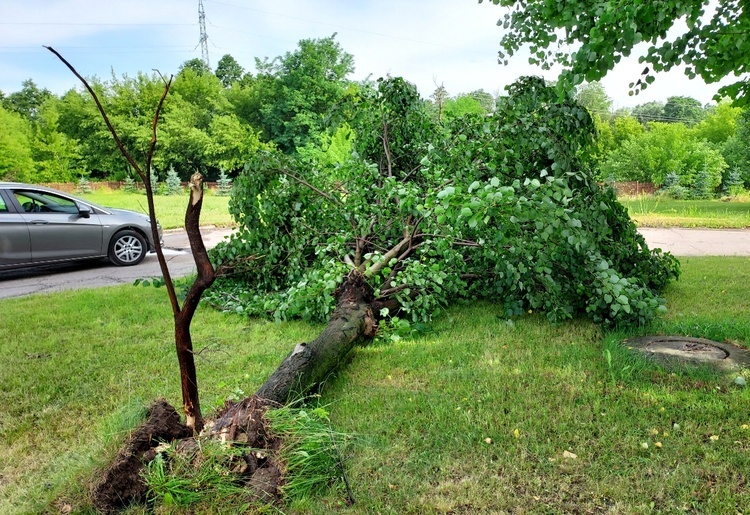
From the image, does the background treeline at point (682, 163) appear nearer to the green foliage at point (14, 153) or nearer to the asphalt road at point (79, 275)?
the asphalt road at point (79, 275)

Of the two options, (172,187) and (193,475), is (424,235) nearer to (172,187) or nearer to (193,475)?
(193,475)

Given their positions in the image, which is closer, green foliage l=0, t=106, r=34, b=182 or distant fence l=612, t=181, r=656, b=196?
green foliage l=0, t=106, r=34, b=182

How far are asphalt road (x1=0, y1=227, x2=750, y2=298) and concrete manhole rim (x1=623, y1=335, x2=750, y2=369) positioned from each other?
418 centimetres

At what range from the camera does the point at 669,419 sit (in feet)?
8.49

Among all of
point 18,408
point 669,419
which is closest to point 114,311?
point 18,408

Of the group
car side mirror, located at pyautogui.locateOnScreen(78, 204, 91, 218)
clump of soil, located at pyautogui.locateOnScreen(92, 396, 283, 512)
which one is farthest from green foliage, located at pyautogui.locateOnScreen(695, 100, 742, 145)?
clump of soil, located at pyautogui.locateOnScreen(92, 396, 283, 512)

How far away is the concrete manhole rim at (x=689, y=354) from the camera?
3.22m

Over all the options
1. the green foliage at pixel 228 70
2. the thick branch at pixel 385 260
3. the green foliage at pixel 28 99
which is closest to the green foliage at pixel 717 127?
the thick branch at pixel 385 260

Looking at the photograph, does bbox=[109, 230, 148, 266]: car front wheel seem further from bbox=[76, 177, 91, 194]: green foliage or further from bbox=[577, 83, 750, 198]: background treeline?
bbox=[577, 83, 750, 198]: background treeline

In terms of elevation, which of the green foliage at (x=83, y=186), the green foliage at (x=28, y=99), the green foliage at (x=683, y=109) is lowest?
the green foliage at (x=83, y=186)

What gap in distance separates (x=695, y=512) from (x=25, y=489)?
9.03 ft

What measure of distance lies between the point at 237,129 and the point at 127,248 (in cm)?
2664

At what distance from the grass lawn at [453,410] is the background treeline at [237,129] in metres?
14.6

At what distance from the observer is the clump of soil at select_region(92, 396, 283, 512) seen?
196cm
